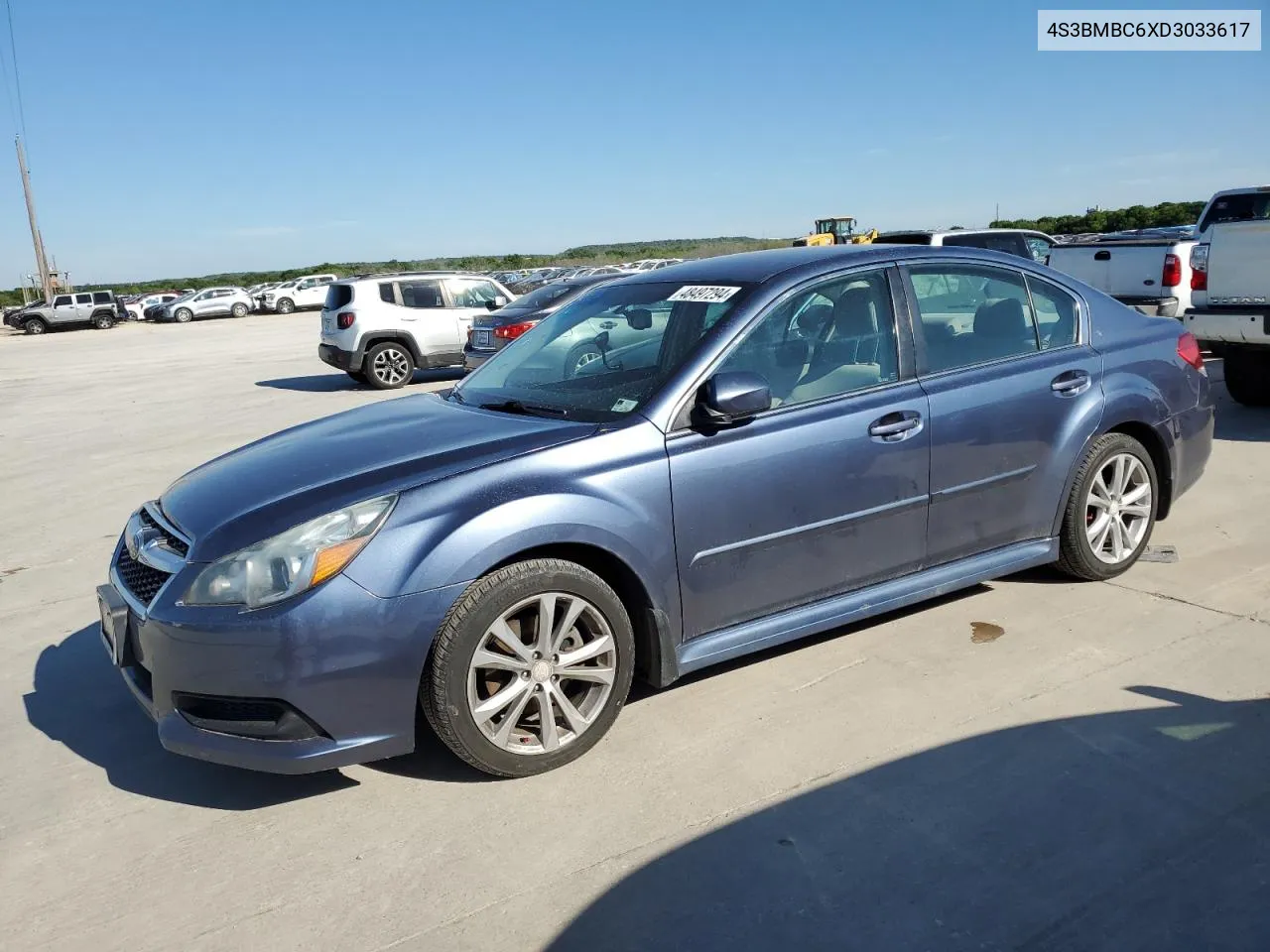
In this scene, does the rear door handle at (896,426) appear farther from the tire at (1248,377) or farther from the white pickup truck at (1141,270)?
the white pickup truck at (1141,270)

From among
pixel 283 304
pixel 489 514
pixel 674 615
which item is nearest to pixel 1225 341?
pixel 674 615

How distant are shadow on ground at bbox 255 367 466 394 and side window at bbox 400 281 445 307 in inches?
49.3

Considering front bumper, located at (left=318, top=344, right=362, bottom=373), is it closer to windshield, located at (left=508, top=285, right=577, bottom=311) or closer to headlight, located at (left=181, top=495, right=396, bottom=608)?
windshield, located at (left=508, top=285, right=577, bottom=311)

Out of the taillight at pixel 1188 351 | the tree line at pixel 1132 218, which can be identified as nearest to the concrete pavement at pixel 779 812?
the taillight at pixel 1188 351

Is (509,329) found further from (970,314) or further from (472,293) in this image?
(970,314)

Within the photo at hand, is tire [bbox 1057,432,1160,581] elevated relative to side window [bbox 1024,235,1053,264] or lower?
lower

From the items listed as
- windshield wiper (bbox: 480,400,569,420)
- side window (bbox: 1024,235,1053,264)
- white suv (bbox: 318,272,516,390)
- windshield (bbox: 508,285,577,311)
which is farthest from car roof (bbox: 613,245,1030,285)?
white suv (bbox: 318,272,516,390)

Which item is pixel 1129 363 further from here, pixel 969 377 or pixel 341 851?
pixel 341 851

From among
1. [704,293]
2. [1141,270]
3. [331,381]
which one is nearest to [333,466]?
[704,293]

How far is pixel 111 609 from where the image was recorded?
3613 millimetres

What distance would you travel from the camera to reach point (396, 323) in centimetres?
1606

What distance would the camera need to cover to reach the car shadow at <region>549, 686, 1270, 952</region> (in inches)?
103

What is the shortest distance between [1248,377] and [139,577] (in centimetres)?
911

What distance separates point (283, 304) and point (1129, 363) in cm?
4949
